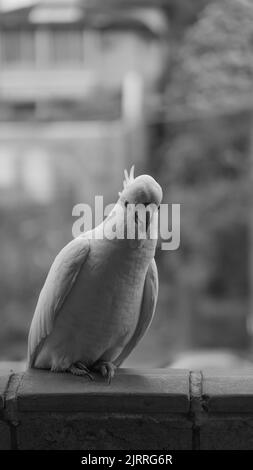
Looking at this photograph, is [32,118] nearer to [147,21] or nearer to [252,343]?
[147,21]

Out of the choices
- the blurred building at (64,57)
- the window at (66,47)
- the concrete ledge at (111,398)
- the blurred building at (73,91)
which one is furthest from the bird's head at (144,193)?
the window at (66,47)

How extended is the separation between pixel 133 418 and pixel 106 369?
0.21 metres

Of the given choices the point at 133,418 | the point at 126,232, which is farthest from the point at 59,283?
the point at 133,418

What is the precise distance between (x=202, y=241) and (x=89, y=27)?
12.8 feet

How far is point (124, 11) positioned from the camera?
1016cm

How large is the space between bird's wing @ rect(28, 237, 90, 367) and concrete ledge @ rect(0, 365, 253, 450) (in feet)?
0.71

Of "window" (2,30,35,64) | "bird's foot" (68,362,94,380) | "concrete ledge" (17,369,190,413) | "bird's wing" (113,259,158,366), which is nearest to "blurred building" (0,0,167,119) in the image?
"window" (2,30,35,64)

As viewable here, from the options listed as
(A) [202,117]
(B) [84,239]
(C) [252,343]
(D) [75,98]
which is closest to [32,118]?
(D) [75,98]

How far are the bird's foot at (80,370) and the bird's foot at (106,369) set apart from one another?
3 centimetres

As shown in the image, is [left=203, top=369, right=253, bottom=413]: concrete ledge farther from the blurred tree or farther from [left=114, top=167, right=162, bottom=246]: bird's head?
the blurred tree

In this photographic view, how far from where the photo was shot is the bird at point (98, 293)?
1.67m

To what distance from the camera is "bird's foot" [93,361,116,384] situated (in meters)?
1.71

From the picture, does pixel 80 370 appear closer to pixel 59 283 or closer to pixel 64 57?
pixel 59 283

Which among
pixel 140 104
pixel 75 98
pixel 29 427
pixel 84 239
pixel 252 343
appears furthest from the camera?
pixel 75 98
